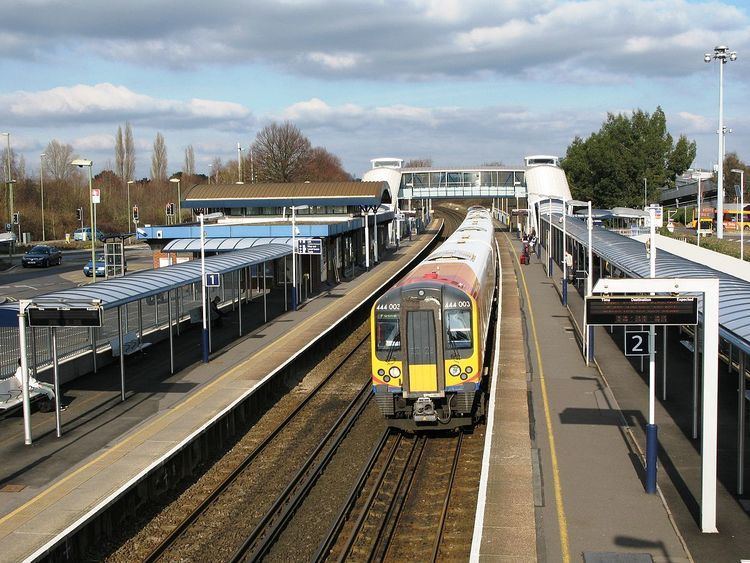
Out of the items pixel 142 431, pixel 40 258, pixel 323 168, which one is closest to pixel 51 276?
pixel 40 258

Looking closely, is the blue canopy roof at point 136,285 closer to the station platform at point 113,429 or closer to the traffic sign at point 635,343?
the station platform at point 113,429

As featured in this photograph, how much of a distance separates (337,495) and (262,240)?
25.7 metres

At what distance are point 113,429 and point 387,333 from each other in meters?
6.42

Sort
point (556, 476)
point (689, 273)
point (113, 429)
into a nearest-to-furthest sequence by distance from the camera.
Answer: point (556, 476)
point (113, 429)
point (689, 273)

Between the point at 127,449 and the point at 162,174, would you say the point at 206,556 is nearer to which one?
the point at 127,449

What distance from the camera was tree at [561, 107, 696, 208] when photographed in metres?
79.5

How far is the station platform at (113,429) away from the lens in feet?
43.4

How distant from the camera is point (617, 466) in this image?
1530 centimetres

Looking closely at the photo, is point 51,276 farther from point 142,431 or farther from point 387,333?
point 387,333

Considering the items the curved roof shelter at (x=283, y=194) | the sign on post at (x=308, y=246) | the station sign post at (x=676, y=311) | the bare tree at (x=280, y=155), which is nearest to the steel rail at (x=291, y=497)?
the station sign post at (x=676, y=311)

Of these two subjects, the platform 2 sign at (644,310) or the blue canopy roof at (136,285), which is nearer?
the platform 2 sign at (644,310)

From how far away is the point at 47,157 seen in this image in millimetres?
107750

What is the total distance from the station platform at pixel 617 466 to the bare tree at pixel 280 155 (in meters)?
86.5

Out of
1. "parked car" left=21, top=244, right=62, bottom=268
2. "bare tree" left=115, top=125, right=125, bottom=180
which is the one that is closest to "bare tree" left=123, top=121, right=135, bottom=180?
"bare tree" left=115, top=125, right=125, bottom=180
